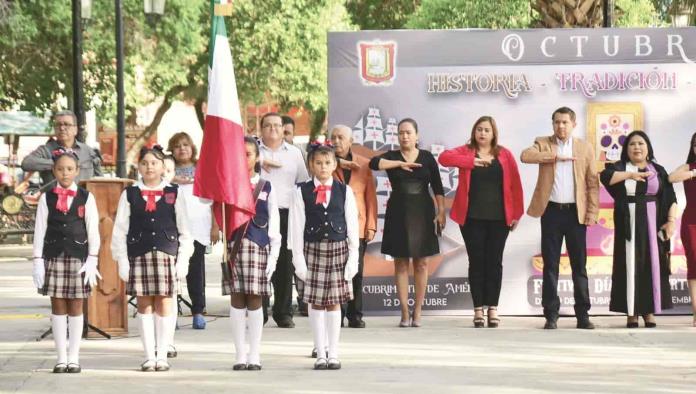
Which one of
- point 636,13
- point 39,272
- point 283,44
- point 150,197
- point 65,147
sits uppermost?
point 636,13

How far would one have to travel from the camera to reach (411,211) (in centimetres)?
1438

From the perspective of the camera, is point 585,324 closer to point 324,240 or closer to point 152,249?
point 324,240

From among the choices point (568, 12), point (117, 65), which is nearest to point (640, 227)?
point (568, 12)

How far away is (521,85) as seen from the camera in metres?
15.1

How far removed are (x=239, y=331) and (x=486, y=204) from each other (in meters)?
3.96

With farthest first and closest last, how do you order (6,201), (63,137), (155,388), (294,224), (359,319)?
(6,201), (359,319), (63,137), (294,224), (155,388)

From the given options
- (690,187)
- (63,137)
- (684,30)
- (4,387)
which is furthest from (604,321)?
(4,387)

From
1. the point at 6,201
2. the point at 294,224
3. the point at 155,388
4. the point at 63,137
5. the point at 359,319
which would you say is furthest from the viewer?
the point at 6,201

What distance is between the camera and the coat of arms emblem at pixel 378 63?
15023 mm

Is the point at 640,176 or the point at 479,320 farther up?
the point at 640,176

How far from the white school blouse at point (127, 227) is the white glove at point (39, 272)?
0.51 meters

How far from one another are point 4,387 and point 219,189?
2.14 meters

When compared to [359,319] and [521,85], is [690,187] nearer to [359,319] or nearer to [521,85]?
[521,85]

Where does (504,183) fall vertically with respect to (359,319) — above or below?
above
